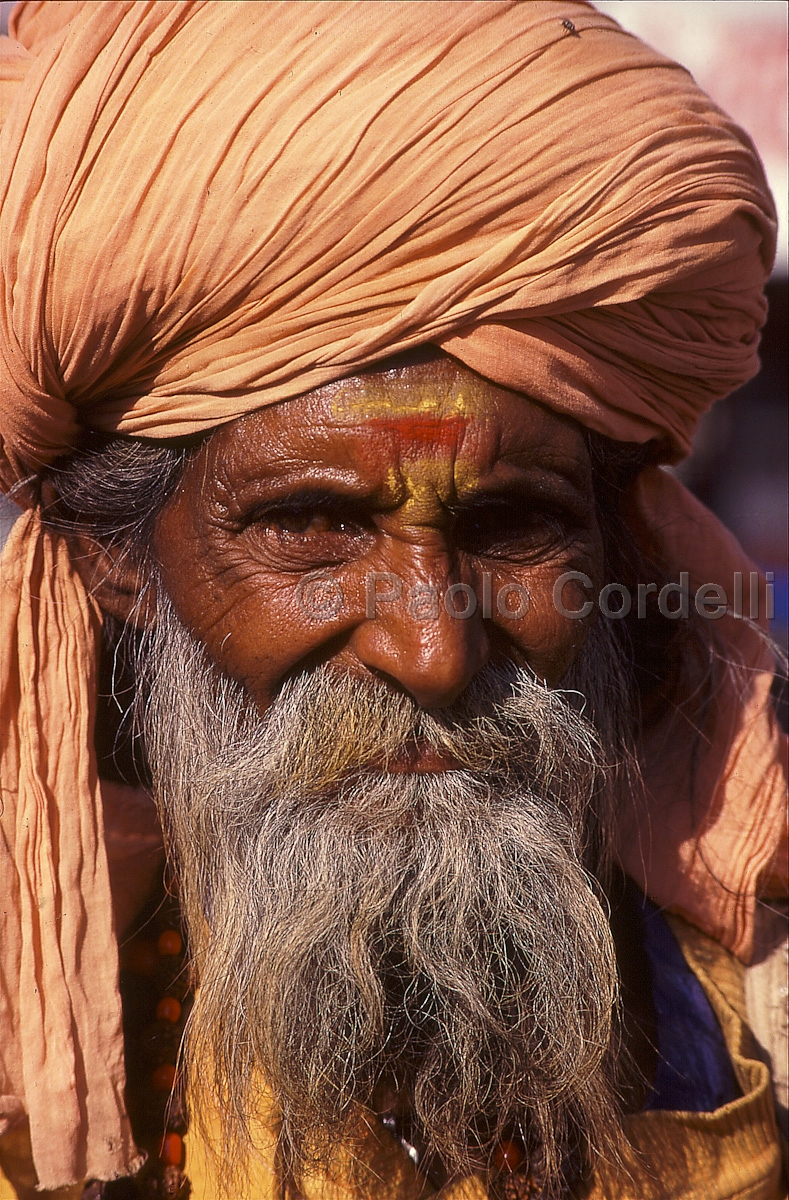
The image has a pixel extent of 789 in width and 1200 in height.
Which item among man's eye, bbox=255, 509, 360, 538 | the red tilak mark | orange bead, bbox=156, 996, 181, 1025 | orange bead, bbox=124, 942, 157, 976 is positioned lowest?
orange bead, bbox=156, 996, 181, 1025

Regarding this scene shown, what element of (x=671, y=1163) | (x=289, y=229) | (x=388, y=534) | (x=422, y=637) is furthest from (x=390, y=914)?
(x=289, y=229)

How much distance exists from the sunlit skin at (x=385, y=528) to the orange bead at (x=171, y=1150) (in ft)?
2.45

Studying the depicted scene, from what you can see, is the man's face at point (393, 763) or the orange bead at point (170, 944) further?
the orange bead at point (170, 944)

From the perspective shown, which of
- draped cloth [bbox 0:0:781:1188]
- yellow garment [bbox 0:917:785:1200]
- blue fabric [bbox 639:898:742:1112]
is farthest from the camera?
blue fabric [bbox 639:898:742:1112]

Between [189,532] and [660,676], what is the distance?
949 mm

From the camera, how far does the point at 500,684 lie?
1.43 m

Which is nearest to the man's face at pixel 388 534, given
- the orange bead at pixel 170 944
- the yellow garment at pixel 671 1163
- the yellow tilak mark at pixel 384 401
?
the yellow tilak mark at pixel 384 401

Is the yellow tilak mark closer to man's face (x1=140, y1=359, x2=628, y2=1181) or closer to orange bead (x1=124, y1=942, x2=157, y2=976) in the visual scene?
man's face (x1=140, y1=359, x2=628, y2=1181)

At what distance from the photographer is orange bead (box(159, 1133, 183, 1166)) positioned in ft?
5.04

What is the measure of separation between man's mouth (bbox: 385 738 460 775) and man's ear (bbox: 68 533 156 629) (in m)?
0.48

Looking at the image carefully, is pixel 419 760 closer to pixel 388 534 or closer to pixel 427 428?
pixel 388 534

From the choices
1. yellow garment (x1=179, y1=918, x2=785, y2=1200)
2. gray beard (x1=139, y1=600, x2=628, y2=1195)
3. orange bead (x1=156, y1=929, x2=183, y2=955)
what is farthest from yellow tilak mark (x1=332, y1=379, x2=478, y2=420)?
yellow garment (x1=179, y1=918, x2=785, y2=1200)

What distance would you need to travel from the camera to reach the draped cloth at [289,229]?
1.22m

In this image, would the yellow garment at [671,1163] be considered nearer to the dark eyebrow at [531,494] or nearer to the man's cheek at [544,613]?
the man's cheek at [544,613]
